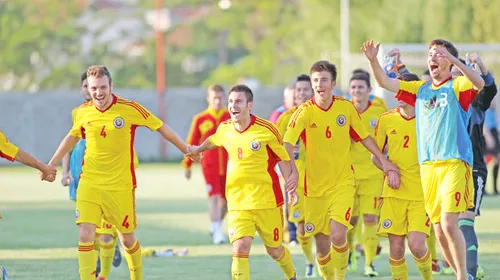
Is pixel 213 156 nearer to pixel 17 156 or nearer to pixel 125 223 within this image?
pixel 125 223

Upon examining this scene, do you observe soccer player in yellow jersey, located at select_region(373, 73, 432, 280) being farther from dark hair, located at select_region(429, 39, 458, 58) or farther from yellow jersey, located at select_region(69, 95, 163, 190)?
yellow jersey, located at select_region(69, 95, 163, 190)

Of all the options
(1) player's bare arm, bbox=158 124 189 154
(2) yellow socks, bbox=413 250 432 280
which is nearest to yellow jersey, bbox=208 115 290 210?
A: (1) player's bare arm, bbox=158 124 189 154

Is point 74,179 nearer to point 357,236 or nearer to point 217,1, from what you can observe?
point 357,236

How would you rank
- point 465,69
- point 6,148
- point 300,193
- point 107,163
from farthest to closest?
point 300,193
point 107,163
point 6,148
point 465,69

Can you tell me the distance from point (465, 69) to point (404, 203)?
1946 millimetres

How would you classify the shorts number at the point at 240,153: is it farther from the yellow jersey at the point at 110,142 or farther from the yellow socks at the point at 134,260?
the yellow socks at the point at 134,260

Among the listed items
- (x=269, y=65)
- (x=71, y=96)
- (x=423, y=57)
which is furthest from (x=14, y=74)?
(x=423, y=57)

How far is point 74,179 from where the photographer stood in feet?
44.6

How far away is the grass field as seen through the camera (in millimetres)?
14094

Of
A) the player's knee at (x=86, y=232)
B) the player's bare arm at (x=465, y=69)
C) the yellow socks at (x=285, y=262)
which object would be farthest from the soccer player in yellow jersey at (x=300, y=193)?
the player's bare arm at (x=465, y=69)

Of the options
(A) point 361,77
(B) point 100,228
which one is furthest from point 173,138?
(A) point 361,77

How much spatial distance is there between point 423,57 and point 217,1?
106 feet

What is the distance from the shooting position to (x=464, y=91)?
10.9 m

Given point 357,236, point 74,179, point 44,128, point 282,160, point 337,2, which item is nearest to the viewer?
point 282,160
